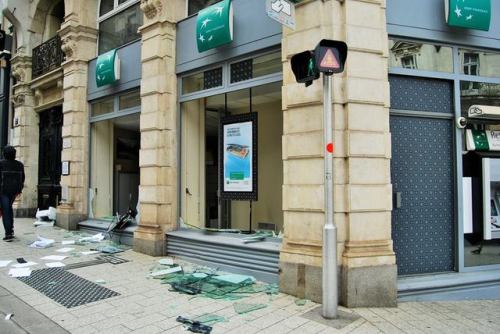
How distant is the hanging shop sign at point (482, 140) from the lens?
231 inches

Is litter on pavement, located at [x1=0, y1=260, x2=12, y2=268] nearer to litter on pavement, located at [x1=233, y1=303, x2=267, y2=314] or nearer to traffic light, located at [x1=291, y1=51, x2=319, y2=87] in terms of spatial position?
litter on pavement, located at [x1=233, y1=303, x2=267, y2=314]

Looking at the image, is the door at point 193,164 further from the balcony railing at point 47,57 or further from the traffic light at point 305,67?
the balcony railing at point 47,57

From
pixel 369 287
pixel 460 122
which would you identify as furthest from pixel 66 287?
pixel 460 122

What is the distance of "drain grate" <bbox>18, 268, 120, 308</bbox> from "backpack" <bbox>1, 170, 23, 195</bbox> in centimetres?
344

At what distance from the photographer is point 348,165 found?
16.0 feet

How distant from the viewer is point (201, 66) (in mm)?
7090

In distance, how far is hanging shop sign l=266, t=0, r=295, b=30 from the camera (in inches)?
174

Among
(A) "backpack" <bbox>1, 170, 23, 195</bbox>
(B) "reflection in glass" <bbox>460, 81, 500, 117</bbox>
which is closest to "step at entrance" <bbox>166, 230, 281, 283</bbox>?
(B) "reflection in glass" <bbox>460, 81, 500, 117</bbox>

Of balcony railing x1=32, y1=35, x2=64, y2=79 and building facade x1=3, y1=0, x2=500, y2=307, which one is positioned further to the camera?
balcony railing x1=32, y1=35, x2=64, y2=79

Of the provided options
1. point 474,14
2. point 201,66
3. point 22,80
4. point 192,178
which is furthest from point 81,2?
point 474,14

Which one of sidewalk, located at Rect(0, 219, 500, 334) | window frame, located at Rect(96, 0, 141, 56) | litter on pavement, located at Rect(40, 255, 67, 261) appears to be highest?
window frame, located at Rect(96, 0, 141, 56)

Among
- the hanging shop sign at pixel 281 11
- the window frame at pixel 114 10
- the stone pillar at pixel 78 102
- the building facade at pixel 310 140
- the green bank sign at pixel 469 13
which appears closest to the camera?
the hanging shop sign at pixel 281 11

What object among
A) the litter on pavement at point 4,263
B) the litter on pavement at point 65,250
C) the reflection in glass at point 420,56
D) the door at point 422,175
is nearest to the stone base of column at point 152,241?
the litter on pavement at point 65,250

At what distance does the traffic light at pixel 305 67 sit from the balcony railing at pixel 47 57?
9.33 metres
